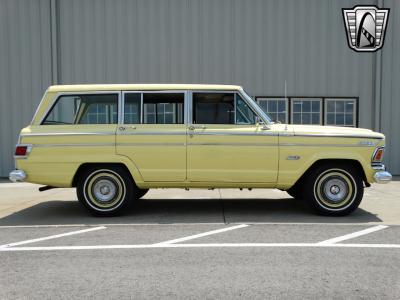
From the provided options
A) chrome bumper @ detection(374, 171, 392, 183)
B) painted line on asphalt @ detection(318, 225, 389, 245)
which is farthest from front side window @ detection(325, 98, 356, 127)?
painted line on asphalt @ detection(318, 225, 389, 245)

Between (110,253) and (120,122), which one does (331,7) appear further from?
(110,253)

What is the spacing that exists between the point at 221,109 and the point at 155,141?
1152 mm

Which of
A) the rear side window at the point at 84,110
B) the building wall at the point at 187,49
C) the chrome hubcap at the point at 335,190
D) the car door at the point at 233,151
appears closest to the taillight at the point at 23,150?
the rear side window at the point at 84,110

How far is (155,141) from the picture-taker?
632cm

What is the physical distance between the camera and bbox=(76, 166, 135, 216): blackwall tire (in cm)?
641

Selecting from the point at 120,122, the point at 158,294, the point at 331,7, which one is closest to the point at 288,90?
the point at 331,7

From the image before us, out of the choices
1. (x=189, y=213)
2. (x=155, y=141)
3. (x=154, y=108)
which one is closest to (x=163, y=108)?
(x=154, y=108)

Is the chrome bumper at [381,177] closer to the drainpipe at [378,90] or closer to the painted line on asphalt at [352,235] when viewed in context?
the painted line on asphalt at [352,235]

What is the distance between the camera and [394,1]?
11.9 metres

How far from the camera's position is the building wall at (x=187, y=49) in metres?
11.9

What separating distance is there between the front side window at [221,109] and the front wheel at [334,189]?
4.45 feet

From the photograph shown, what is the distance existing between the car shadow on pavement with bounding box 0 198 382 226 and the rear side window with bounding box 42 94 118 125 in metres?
1.55

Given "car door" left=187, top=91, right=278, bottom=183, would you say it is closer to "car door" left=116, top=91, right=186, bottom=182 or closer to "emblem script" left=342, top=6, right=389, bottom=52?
"car door" left=116, top=91, right=186, bottom=182

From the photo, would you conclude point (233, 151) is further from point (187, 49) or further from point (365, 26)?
point (365, 26)
